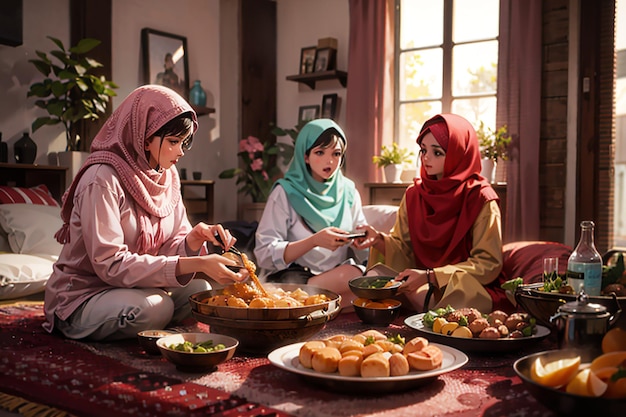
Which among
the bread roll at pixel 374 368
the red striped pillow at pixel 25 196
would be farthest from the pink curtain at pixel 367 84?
the bread roll at pixel 374 368

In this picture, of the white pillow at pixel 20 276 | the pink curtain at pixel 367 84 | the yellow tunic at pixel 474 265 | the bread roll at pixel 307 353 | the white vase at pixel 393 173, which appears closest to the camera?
the bread roll at pixel 307 353

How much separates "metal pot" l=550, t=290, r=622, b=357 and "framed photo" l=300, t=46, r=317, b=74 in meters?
4.20

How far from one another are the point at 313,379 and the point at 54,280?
3.52 feet

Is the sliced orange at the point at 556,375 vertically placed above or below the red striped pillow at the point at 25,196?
below

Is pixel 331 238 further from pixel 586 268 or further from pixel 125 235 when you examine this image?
pixel 586 268

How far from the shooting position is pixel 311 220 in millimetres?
2807

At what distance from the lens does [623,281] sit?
183cm

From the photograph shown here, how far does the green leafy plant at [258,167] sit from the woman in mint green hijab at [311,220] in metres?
2.24

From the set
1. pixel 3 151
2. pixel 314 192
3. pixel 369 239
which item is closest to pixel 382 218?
pixel 314 192

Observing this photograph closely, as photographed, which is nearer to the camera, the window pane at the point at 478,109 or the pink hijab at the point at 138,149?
the pink hijab at the point at 138,149

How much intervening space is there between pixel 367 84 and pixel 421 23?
0.71 metres

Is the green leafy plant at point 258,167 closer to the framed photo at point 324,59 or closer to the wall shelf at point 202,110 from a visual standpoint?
the wall shelf at point 202,110

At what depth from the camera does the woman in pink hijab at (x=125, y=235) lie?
1.82 metres

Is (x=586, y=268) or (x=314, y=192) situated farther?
(x=314, y=192)
